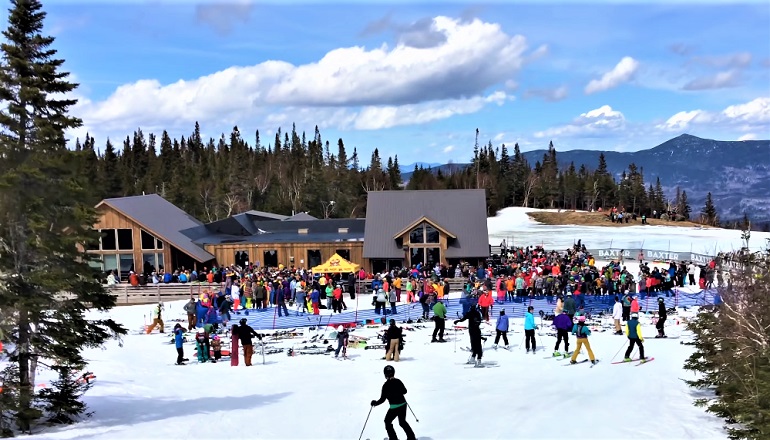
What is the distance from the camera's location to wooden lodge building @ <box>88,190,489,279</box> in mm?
33719

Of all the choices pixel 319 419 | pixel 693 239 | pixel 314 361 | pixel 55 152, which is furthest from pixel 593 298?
pixel 693 239

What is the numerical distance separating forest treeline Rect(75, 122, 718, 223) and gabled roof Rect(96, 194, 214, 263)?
30.2 metres

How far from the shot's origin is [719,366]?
37.1 feet

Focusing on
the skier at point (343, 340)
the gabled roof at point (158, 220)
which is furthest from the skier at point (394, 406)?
the gabled roof at point (158, 220)

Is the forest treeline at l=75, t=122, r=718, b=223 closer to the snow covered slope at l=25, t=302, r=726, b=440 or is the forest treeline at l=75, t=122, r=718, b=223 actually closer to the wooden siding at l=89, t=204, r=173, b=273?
the wooden siding at l=89, t=204, r=173, b=273

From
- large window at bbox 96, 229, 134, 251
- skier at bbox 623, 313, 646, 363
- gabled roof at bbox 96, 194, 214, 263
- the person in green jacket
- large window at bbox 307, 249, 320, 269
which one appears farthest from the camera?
large window at bbox 307, 249, 320, 269

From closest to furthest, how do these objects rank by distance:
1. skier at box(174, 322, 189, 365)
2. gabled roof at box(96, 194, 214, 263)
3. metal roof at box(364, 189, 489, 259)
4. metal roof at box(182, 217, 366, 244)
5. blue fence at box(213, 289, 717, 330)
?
skier at box(174, 322, 189, 365) < blue fence at box(213, 289, 717, 330) < metal roof at box(364, 189, 489, 259) < gabled roof at box(96, 194, 214, 263) < metal roof at box(182, 217, 366, 244)

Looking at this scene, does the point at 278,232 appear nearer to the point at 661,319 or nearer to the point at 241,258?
the point at 241,258

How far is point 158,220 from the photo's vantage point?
36531mm

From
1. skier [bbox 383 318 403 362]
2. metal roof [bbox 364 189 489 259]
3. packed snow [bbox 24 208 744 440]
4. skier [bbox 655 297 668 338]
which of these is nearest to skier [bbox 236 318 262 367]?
packed snow [bbox 24 208 744 440]

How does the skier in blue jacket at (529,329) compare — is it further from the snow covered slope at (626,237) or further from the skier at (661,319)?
the snow covered slope at (626,237)

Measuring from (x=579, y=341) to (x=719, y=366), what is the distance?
4036mm

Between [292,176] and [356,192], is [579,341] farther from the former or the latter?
[292,176]

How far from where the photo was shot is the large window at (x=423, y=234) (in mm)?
33719
